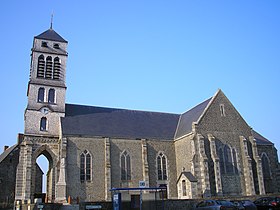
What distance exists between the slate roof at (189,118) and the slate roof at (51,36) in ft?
60.0

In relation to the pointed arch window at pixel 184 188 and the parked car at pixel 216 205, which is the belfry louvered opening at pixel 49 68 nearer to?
the pointed arch window at pixel 184 188

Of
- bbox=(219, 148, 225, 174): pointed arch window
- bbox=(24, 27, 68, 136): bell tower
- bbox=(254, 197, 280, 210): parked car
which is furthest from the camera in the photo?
bbox=(24, 27, 68, 136): bell tower

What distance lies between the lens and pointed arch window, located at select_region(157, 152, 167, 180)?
34062mm

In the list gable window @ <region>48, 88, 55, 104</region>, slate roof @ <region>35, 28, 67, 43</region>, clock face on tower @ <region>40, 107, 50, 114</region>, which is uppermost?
slate roof @ <region>35, 28, 67, 43</region>

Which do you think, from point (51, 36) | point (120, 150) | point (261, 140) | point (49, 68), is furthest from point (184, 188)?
point (51, 36)

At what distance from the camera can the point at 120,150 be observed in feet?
110

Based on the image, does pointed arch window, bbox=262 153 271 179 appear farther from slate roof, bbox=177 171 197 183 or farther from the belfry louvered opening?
the belfry louvered opening

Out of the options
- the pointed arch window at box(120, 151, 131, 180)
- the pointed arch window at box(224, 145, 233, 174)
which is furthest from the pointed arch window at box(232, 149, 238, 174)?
the pointed arch window at box(120, 151, 131, 180)

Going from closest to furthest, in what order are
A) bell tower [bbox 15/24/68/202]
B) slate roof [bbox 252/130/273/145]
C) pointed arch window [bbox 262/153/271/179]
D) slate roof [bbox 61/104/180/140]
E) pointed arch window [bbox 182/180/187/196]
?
bell tower [bbox 15/24/68/202]
pointed arch window [bbox 182/180/187/196]
slate roof [bbox 61/104/180/140]
pointed arch window [bbox 262/153/271/179]
slate roof [bbox 252/130/273/145]

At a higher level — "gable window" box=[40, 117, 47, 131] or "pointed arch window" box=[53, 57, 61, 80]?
"pointed arch window" box=[53, 57, 61, 80]

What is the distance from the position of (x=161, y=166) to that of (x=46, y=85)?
53.8 feet

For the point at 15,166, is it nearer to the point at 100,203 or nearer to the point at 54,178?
the point at 54,178

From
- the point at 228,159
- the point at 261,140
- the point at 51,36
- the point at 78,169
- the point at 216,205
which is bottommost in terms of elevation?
the point at 216,205

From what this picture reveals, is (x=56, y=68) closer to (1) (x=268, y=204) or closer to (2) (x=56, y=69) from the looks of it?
(2) (x=56, y=69)
